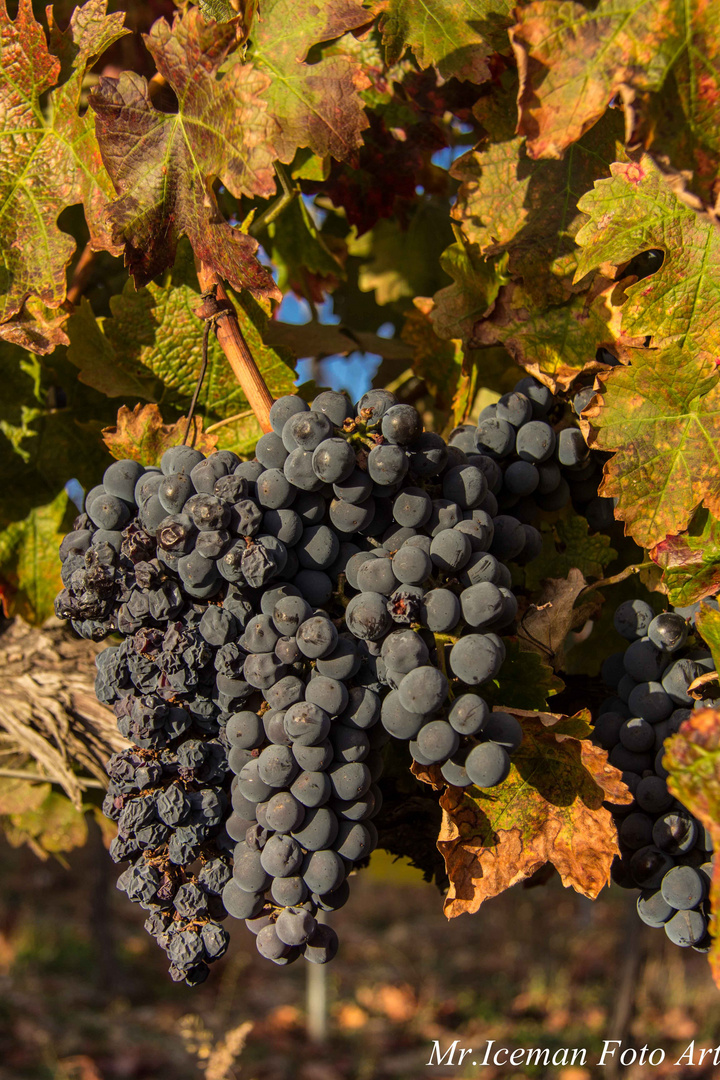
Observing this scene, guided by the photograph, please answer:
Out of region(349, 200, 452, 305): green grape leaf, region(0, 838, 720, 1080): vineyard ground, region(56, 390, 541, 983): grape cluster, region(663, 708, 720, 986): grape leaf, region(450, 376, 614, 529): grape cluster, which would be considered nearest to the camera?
region(663, 708, 720, 986): grape leaf

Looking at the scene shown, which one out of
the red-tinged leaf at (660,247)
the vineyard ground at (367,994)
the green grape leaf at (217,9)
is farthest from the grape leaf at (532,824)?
the vineyard ground at (367,994)

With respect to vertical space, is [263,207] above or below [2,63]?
below

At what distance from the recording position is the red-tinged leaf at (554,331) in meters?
1.11

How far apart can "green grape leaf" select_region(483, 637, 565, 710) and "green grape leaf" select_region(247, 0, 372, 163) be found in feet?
2.29

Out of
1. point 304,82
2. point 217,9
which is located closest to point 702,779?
point 304,82

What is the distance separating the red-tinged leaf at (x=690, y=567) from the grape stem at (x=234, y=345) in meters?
0.56

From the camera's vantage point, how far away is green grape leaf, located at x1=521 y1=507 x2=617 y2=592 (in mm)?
1137

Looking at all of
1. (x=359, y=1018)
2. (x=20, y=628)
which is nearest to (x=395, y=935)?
(x=359, y=1018)

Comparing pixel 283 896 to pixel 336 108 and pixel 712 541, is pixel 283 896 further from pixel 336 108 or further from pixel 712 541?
pixel 336 108

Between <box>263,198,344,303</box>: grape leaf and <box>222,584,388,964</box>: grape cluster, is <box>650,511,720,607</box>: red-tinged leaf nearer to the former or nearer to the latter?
<box>222,584,388,964</box>: grape cluster

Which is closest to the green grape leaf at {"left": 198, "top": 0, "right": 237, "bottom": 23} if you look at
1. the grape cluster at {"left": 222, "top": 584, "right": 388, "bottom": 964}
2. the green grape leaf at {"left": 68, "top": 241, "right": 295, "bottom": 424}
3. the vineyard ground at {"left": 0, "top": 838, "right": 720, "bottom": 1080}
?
the green grape leaf at {"left": 68, "top": 241, "right": 295, "bottom": 424}

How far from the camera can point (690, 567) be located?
973 millimetres

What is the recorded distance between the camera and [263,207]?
1472 mm

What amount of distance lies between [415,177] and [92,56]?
2.10 ft
